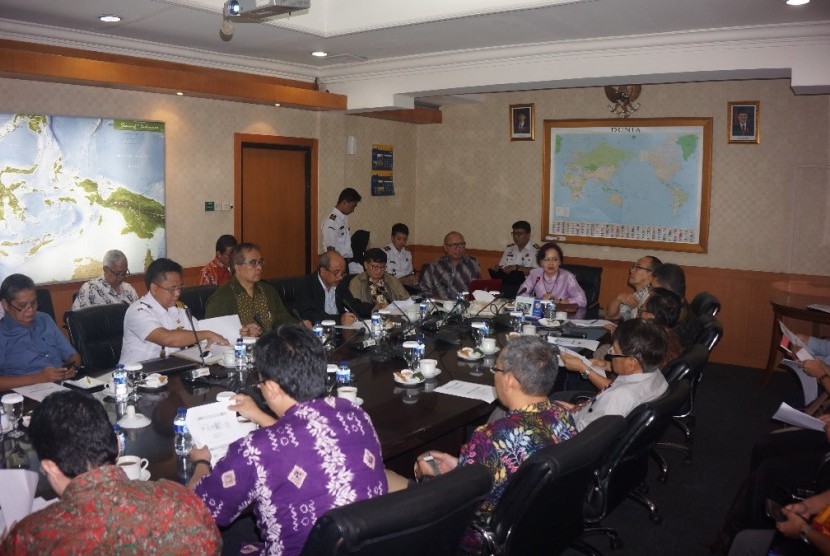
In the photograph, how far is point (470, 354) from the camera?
3891 mm

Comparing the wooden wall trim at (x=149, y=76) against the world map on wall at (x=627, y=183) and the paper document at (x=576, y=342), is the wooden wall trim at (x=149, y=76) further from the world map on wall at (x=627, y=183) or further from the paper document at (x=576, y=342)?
the paper document at (x=576, y=342)

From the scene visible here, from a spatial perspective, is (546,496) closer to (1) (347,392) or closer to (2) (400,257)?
(1) (347,392)

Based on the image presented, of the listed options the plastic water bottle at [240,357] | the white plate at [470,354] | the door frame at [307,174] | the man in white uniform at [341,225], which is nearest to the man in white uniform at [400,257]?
the man in white uniform at [341,225]

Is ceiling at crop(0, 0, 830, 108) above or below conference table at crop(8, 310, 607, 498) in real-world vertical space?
above

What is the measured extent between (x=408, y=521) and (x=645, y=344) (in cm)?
180

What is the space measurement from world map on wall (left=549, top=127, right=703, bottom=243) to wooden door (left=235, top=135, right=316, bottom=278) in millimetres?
2689

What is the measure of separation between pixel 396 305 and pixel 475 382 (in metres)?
1.37

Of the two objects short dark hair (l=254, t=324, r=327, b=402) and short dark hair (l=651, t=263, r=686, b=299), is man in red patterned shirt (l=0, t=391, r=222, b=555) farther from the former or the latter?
short dark hair (l=651, t=263, r=686, b=299)

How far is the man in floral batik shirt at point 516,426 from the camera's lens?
2.36 metres

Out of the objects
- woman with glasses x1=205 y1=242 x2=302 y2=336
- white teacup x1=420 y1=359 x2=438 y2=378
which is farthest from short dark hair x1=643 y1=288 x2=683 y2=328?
woman with glasses x1=205 y1=242 x2=302 y2=336

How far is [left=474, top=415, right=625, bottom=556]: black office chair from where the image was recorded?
85.3 inches

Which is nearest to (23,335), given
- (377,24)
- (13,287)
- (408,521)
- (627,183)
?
(13,287)

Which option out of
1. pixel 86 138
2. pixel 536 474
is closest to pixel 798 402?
pixel 536 474

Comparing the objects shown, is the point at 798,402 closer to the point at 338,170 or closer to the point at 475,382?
the point at 475,382
